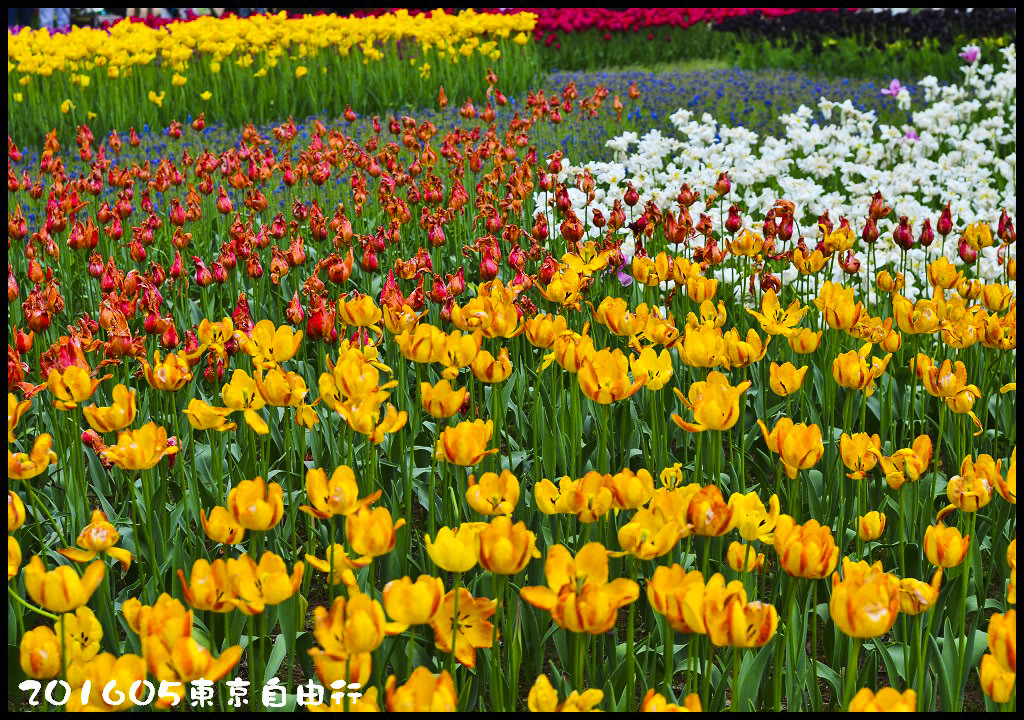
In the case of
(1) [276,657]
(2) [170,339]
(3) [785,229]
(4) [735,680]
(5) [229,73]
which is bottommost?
(1) [276,657]

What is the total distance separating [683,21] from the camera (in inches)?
594

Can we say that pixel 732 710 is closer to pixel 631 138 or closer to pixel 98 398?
pixel 98 398

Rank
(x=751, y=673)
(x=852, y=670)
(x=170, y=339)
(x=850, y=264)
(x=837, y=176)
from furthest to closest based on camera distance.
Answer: (x=837, y=176)
(x=850, y=264)
(x=170, y=339)
(x=751, y=673)
(x=852, y=670)

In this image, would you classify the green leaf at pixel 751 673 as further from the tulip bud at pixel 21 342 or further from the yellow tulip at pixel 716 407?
the tulip bud at pixel 21 342

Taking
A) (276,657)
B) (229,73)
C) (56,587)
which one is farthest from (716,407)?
(229,73)

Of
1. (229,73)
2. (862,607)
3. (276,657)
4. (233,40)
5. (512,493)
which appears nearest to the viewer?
(862,607)

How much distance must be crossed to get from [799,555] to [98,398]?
7.73 feet

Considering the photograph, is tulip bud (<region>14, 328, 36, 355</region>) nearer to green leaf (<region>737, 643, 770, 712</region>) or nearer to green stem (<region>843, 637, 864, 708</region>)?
green leaf (<region>737, 643, 770, 712</region>)

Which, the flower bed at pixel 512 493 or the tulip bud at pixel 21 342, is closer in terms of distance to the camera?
the flower bed at pixel 512 493

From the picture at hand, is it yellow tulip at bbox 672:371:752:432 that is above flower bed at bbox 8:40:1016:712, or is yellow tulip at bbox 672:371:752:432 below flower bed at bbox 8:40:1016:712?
above

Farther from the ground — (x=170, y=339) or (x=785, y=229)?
(x=785, y=229)

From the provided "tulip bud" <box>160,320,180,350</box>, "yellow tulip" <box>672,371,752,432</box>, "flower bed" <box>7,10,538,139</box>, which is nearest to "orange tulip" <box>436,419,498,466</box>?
"yellow tulip" <box>672,371,752,432</box>

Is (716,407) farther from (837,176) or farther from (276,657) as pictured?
(837,176)

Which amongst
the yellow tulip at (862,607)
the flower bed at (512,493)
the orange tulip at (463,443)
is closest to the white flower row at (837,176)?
the flower bed at (512,493)
